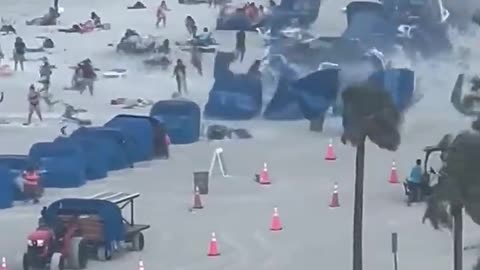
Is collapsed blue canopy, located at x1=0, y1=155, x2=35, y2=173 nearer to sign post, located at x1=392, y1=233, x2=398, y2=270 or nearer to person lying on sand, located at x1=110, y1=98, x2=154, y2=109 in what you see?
sign post, located at x1=392, y1=233, x2=398, y2=270

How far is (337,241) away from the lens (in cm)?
2438

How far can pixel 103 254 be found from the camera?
76.1 ft

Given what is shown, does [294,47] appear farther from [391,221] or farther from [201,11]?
[391,221]

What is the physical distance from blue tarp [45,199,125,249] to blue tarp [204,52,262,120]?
1339 centimetres

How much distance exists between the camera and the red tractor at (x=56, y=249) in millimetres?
22359

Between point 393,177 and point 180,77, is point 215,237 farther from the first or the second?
point 180,77

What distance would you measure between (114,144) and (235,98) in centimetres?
707

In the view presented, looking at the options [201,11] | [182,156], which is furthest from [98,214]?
[201,11]

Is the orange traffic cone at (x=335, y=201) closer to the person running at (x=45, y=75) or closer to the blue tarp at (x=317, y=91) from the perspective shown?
the blue tarp at (x=317, y=91)

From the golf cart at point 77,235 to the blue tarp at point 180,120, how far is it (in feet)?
31.6

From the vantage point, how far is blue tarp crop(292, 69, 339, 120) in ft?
117

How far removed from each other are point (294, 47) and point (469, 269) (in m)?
→ 22.0

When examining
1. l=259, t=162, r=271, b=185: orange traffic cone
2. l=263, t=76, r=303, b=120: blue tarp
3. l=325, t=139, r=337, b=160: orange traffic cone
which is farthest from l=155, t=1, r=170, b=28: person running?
l=259, t=162, r=271, b=185: orange traffic cone

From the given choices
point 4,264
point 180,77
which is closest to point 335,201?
point 4,264
